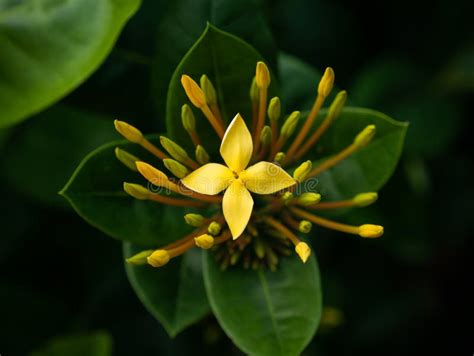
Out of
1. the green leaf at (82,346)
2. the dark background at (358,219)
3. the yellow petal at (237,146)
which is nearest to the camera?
the yellow petal at (237,146)

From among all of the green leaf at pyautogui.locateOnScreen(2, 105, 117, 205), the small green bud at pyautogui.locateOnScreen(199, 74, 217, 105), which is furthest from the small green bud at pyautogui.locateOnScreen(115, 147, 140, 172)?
the green leaf at pyautogui.locateOnScreen(2, 105, 117, 205)

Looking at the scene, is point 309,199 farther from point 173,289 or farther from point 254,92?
point 173,289

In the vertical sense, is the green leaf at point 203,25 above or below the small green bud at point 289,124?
above

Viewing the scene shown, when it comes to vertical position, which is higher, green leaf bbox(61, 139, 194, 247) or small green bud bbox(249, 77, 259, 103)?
small green bud bbox(249, 77, 259, 103)

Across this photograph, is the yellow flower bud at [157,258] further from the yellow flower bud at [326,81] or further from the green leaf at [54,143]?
the green leaf at [54,143]

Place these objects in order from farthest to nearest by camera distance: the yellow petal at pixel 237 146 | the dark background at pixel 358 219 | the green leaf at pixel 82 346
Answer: the dark background at pixel 358 219 < the green leaf at pixel 82 346 < the yellow petal at pixel 237 146

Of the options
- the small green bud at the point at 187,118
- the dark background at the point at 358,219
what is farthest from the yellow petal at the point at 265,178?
the dark background at the point at 358,219

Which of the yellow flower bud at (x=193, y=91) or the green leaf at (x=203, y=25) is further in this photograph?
the green leaf at (x=203, y=25)

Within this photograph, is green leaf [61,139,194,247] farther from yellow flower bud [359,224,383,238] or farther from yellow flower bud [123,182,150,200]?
yellow flower bud [359,224,383,238]
